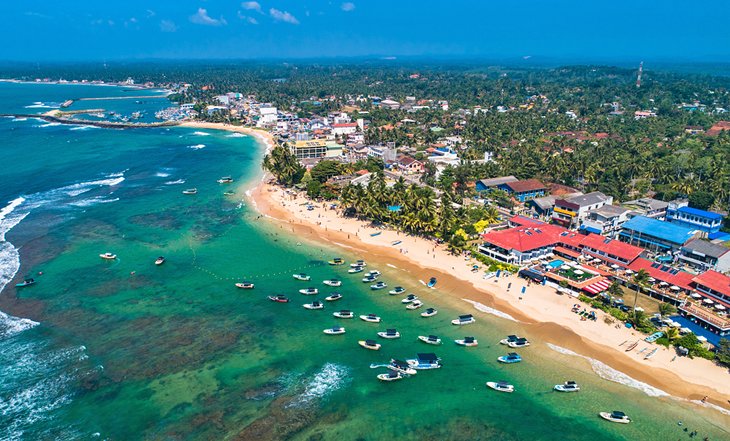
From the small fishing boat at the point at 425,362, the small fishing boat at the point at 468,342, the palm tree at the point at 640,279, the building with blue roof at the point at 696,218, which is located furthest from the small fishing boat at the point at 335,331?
the building with blue roof at the point at 696,218

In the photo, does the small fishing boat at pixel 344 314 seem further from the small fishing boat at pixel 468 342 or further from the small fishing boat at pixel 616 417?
the small fishing boat at pixel 616 417

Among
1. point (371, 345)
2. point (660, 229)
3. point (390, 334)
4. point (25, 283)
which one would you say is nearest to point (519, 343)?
point (390, 334)

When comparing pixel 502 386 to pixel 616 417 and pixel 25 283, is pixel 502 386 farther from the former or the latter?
pixel 25 283

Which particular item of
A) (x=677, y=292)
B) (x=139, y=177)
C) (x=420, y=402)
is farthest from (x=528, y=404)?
(x=139, y=177)

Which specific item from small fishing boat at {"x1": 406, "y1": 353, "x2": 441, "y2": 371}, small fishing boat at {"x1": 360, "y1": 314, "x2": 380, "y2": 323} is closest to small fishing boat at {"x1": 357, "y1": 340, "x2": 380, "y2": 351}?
small fishing boat at {"x1": 406, "y1": 353, "x2": 441, "y2": 371}

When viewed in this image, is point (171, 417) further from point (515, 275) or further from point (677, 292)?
point (677, 292)
